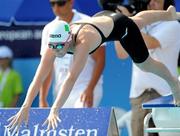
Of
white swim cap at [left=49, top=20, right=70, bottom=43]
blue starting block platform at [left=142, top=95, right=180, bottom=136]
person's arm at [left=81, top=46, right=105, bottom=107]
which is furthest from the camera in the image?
person's arm at [left=81, top=46, right=105, bottom=107]

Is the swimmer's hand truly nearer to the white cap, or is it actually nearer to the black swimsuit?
the black swimsuit

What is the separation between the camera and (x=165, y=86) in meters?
7.44

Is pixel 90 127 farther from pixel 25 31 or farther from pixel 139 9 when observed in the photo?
pixel 25 31

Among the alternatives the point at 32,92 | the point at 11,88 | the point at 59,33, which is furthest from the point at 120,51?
the point at 11,88

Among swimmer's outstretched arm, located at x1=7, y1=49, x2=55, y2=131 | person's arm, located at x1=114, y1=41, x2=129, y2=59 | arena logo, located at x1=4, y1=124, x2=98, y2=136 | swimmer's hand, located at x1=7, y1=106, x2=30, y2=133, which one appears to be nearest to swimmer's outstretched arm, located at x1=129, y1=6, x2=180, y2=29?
person's arm, located at x1=114, y1=41, x2=129, y2=59

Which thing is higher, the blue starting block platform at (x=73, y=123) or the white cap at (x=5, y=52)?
the white cap at (x=5, y=52)

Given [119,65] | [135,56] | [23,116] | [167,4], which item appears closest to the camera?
[23,116]

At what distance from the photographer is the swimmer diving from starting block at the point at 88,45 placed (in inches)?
250

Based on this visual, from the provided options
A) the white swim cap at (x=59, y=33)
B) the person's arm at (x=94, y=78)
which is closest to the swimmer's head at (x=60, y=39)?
the white swim cap at (x=59, y=33)

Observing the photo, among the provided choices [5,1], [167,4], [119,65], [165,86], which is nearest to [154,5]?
[167,4]

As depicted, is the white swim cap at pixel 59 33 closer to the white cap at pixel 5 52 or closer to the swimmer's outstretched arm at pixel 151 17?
the swimmer's outstretched arm at pixel 151 17

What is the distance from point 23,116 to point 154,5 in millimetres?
1777

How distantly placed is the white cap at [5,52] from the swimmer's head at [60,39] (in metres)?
2.11

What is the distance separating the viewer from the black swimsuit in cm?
705
